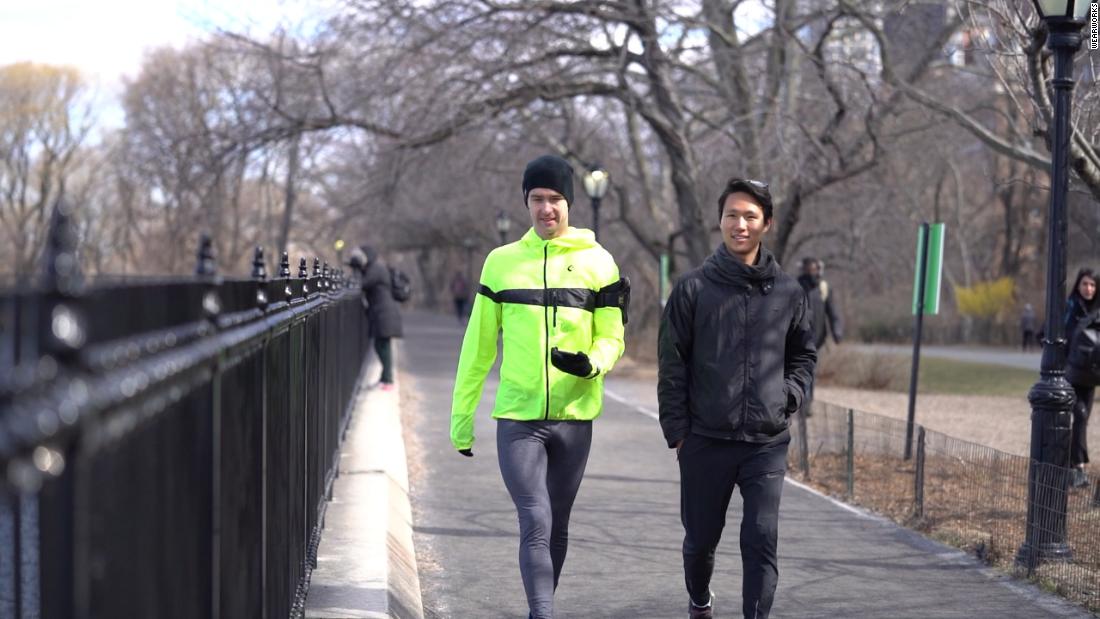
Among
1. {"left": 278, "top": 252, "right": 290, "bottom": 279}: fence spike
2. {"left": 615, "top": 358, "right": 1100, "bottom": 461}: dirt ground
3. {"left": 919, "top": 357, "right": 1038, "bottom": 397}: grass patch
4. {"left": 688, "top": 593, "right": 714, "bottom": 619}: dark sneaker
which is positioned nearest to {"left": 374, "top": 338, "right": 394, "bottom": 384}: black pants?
{"left": 615, "top": 358, "right": 1100, "bottom": 461}: dirt ground

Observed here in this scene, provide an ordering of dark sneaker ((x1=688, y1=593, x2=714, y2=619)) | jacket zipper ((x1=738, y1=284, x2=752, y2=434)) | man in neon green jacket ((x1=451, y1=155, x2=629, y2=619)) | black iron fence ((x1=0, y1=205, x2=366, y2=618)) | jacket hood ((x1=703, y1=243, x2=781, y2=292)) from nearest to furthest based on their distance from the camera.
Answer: black iron fence ((x1=0, y1=205, x2=366, y2=618))
man in neon green jacket ((x1=451, y1=155, x2=629, y2=619))
jacket zipper ((x1=738, y1=284, x2=752, y2=434))
jacket hood ((x1=703, y1=243, x2=781, y2=292))
dark sneaker ((x1=688, y1=593, x2=714, y2=619))

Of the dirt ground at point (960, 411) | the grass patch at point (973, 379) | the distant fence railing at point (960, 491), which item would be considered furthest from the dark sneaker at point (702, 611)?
the grass patch at point (973, 379)

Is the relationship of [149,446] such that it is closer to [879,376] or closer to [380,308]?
[380,308]

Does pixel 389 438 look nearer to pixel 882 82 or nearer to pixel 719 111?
pixel 882 82

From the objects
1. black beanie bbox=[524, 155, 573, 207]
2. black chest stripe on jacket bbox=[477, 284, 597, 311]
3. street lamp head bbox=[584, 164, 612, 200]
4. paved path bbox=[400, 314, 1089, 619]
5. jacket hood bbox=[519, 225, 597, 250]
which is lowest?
paved path bbox=[400, 314, 1089, 619]

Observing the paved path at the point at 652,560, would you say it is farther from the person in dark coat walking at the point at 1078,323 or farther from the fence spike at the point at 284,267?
the person in dark coat walking at the point at 1078,323

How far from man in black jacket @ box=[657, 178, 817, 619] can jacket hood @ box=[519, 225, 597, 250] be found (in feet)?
1.41

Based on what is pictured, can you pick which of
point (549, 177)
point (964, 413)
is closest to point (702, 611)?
point (549, 177)

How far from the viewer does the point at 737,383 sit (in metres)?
5.87

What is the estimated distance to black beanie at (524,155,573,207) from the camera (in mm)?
5902

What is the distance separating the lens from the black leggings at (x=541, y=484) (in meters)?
5.63

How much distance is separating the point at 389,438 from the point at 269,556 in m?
8.26

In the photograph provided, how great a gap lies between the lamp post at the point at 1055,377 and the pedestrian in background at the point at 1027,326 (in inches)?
1643

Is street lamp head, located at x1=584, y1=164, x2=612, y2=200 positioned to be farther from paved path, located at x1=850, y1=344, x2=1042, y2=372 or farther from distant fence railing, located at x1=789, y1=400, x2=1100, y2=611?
paved path, located at x1=850, y1=344, x2=1042, y2=372
